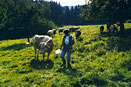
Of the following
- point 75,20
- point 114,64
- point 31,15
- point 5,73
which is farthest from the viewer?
point 75,20

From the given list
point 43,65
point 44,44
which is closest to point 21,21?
point 44,44

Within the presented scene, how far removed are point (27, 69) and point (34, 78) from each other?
92.2 inches

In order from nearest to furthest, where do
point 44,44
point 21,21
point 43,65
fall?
point 43,65, point 44,44, point 21,21

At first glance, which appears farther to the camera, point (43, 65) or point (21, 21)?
point (21, 21)

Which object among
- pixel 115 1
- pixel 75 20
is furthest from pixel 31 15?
pixel 75 20

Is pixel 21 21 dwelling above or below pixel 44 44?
above

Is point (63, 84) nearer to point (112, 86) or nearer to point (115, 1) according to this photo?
point (112, 86)

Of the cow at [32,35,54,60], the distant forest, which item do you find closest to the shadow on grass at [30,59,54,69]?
the cow at [32,35,54,60]

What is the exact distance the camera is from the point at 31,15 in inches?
1228

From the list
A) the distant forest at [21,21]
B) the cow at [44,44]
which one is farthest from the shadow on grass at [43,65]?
the distant forest at [21,21]

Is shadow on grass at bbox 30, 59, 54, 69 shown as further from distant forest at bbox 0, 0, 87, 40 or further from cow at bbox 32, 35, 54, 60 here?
distant forest at bbox 0, 0, 87, 40

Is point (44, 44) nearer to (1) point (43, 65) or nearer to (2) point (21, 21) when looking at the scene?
(1) point (43, 65)

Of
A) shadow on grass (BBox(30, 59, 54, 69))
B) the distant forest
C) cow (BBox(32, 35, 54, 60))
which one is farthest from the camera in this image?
the distant forest

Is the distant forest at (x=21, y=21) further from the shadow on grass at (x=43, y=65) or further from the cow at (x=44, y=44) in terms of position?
the shadow on grass at (x=43, y=65)
